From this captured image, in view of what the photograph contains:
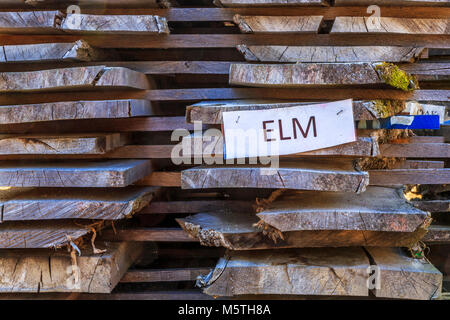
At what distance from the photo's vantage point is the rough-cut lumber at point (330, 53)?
200 centimetres

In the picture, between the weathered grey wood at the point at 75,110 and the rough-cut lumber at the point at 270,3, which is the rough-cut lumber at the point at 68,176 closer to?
the weathered grey wood at the point at 75,110

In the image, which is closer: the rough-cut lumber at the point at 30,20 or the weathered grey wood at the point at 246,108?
the weathered grey wood at the point at 246,108

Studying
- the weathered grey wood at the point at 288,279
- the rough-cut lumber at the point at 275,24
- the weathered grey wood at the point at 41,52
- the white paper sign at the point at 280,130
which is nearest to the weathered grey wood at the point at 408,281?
the weathered grey wood at the point at 288,279

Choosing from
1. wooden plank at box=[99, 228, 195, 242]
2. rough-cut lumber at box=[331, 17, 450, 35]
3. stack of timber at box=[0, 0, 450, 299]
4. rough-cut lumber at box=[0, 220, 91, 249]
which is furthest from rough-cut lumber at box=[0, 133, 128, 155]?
rough-cut lumber at box=[331, 17, 450, 35]

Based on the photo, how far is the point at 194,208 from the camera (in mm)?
2275

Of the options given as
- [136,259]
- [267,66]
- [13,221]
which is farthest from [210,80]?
[13,221]

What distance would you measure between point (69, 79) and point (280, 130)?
4.10 feet

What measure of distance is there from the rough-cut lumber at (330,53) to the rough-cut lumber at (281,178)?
700 mm

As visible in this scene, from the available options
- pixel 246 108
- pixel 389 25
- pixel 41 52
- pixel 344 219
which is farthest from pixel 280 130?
pixel 41 52

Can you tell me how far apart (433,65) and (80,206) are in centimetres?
242

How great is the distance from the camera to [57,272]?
1995 mm

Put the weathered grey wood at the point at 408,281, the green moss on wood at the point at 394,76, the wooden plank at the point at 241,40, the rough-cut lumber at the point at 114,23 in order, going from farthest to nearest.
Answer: the wooden plank at the point at 241,40
the rough-cut lumber at the point at 114,23
the weathered grey wood at the point at 408,281
the green moss on wood at the point at 394,76

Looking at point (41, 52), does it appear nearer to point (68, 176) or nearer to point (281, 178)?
point (68, 176)

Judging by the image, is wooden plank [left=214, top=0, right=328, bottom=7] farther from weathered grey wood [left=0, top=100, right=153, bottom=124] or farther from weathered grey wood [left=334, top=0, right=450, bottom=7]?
weathered grey wood [left=0, top=100, right=153, bottom=124]
